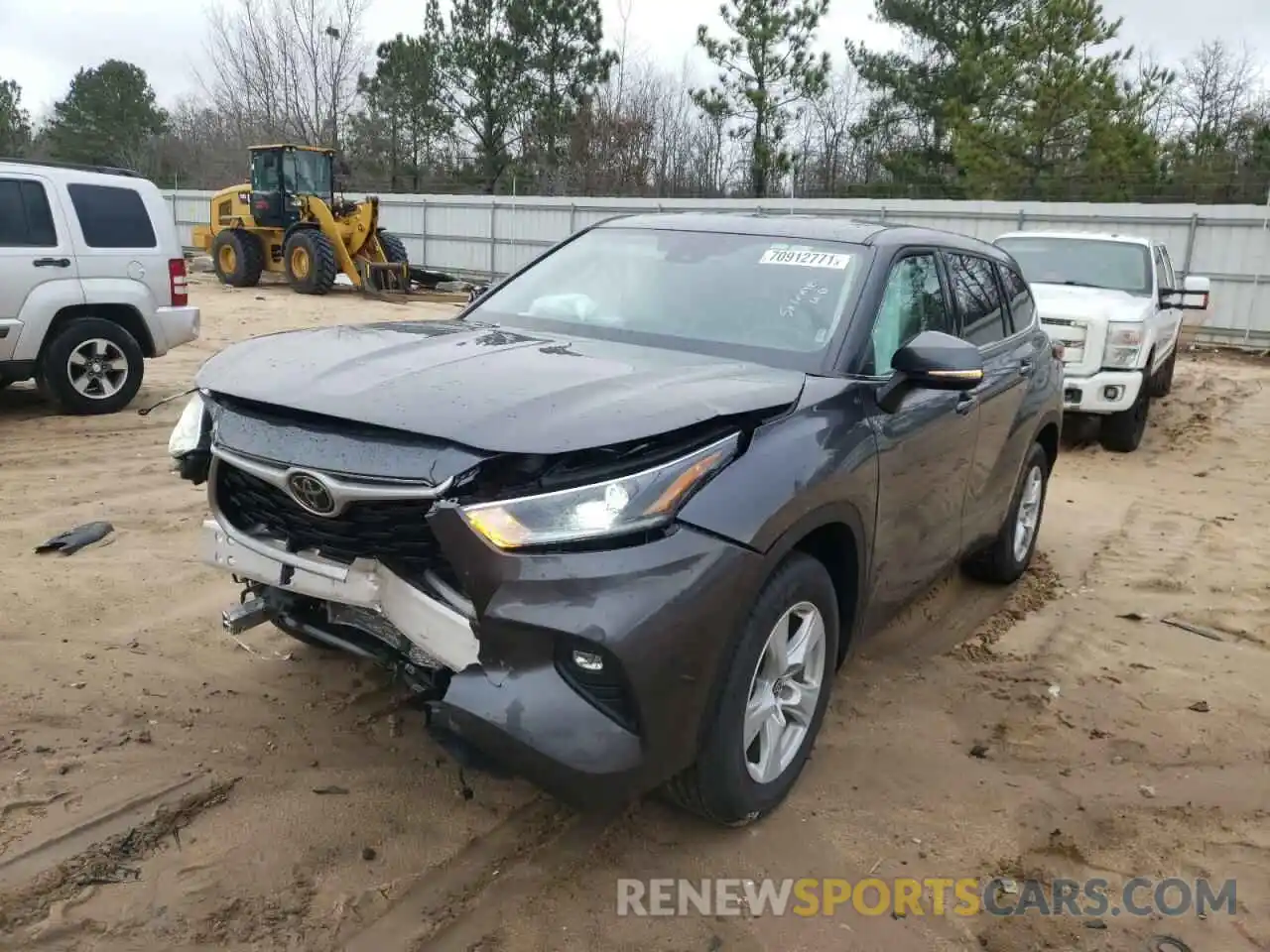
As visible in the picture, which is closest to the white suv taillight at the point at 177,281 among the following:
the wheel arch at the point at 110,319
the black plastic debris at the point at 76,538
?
the wheel arch at the point at 110,319

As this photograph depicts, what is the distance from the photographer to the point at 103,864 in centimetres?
276

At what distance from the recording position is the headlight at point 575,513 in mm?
2467

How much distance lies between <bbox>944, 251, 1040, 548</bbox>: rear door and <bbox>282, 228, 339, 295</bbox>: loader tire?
1684 cm

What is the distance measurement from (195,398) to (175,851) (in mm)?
1347

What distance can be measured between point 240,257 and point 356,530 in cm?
2055

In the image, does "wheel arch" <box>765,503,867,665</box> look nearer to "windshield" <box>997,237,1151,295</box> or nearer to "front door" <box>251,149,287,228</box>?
"windshield" <box>997,237,1151,295</box>

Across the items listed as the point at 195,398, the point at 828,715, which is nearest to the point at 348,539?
the point at 195,398

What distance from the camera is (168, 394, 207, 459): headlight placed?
124 inches

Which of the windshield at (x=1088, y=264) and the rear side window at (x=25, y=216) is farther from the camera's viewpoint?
the windshield at (x=1088, y=264)

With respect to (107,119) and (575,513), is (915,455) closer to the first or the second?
(575,513)

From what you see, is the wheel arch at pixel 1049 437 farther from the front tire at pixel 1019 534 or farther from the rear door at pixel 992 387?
the rear door at pixel 992 387

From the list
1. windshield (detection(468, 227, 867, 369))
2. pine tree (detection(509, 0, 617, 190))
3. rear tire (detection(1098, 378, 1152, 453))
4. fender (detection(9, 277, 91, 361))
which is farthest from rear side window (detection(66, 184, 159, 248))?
pine tree (detection(509, 0, 617, 190))

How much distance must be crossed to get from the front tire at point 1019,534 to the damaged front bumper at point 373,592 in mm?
3340

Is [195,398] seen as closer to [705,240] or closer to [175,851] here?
[175,851]
